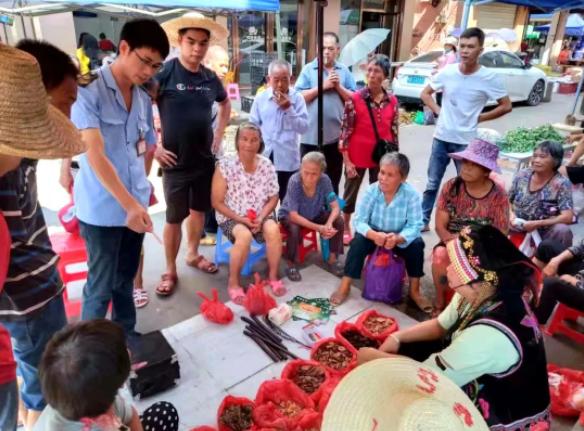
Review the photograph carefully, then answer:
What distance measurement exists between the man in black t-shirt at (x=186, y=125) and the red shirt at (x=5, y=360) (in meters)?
1.91

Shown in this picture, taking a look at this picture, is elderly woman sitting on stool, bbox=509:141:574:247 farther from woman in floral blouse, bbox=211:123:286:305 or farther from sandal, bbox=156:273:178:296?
sandal, bbox=156:273:178:296

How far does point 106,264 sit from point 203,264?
140 cm

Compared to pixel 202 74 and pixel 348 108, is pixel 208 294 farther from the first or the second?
pixel 348 108

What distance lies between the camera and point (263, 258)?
12.7 ft

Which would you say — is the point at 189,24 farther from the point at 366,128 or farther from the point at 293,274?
the point at 293,274

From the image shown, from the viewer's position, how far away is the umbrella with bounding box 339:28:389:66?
5.65 meters

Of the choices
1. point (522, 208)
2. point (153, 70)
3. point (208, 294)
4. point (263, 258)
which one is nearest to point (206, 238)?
point (263, 258)

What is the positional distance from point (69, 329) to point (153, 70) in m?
1.33

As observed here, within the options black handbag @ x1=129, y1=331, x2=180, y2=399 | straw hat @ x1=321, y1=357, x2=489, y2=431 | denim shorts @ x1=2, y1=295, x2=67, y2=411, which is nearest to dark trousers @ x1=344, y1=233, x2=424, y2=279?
black handbag @ x1=129, y1=331, x2=180, y2=399

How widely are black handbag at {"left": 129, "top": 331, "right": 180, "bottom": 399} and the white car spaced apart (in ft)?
30.2

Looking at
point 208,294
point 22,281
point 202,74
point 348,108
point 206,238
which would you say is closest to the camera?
point 22,281

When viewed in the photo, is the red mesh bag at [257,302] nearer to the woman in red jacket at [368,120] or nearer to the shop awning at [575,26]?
the woman in red jacket at [368,120]

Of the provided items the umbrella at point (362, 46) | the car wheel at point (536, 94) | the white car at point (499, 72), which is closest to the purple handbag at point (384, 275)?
the umbrella at point (362, 46)

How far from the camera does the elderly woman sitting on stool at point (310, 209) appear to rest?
3.51 m
